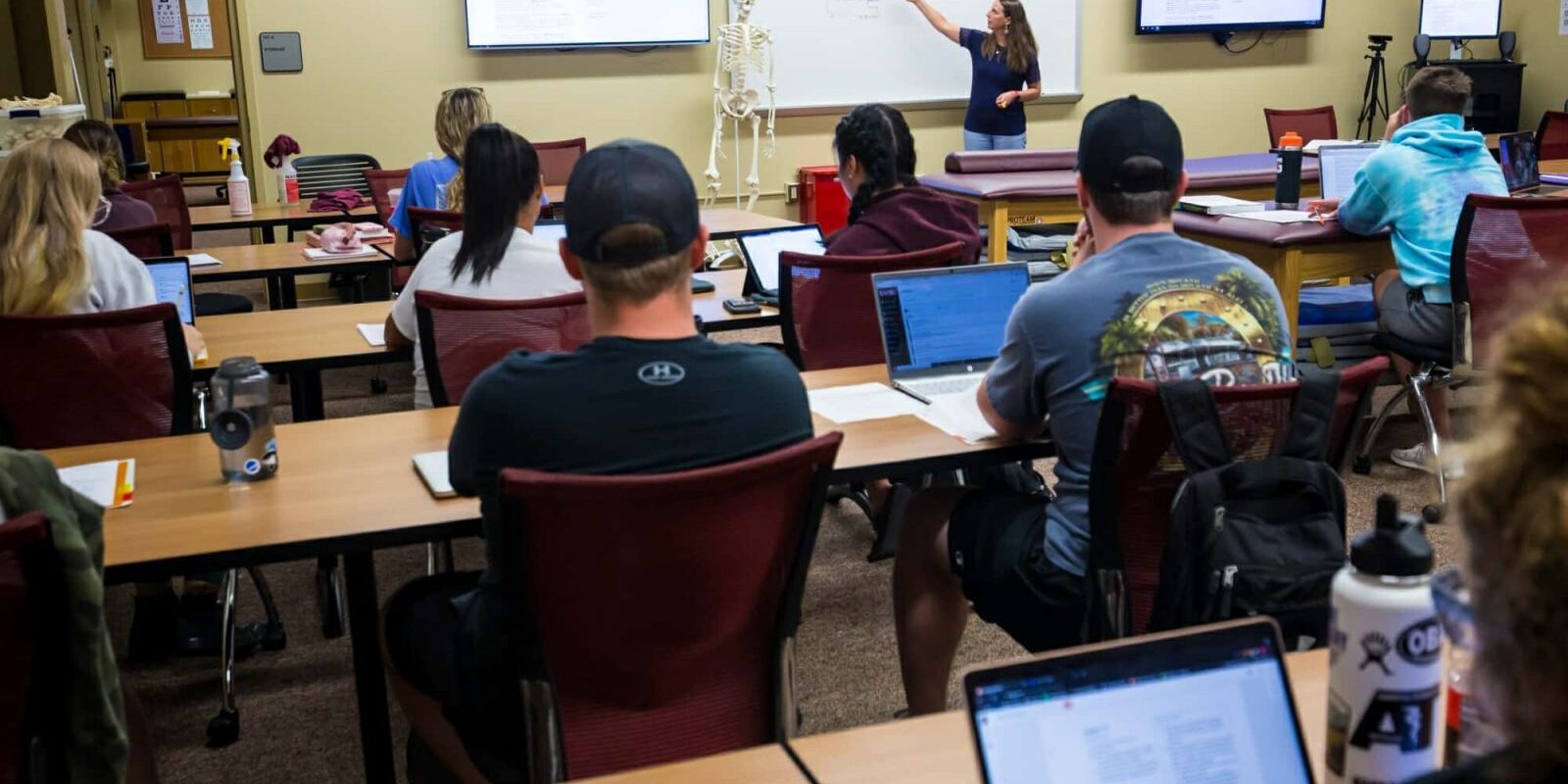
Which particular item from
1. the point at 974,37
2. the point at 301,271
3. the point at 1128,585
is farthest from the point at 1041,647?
the point at 974,37

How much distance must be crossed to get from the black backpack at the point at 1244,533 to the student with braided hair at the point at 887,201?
1.81 m

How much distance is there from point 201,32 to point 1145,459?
1406 centimetres

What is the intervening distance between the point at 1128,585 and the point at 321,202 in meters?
4.87

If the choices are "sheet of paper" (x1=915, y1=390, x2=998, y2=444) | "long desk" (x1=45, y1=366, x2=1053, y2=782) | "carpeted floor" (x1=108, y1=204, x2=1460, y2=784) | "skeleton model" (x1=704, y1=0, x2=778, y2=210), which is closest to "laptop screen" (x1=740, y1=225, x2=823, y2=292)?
"carpeted floor" (x1=108, y1=204, x2=1460, y2=784)

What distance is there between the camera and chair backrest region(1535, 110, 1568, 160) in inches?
308

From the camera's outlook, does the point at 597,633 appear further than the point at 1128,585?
No

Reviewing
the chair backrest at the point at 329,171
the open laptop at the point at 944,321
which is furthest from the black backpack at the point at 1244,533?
the chair backrest at the point at 329,171

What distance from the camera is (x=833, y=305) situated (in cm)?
354

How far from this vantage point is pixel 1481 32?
9711 millimetres

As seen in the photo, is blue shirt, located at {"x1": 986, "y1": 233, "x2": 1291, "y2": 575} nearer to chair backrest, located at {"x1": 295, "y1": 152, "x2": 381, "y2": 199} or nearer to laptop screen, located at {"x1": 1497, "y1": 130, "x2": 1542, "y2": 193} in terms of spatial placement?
laptop screen, located at {"x1": 1497, "y1": 130, "x2": 1542, "y2": 193}

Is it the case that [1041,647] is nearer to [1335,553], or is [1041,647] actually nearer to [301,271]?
[1335,553]

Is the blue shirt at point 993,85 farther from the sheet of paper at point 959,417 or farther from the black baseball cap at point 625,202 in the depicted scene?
the black baseball cap at point 625,202

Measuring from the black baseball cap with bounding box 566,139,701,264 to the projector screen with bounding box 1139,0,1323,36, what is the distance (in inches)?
304

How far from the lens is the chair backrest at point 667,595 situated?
1600 millimetres
